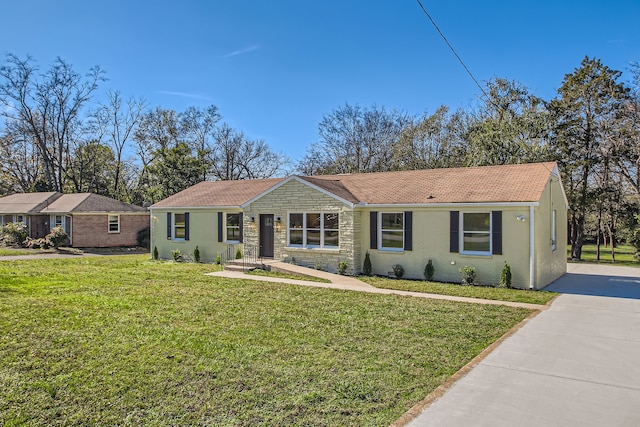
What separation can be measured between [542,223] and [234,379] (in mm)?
11994

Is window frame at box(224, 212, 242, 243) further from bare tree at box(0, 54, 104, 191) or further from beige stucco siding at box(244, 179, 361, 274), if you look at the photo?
bare tree at box(0, 54, 104, 191)

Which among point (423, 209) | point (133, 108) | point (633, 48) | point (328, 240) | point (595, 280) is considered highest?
point (133, 108)

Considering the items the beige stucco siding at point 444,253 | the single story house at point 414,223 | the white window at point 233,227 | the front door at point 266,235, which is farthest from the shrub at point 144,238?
the beige stucco siding at point 444,253

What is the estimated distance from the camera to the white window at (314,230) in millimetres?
15961

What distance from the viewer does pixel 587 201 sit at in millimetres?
23656


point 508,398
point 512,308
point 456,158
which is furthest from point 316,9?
point 456,158

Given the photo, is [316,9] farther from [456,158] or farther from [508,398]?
[456,158]

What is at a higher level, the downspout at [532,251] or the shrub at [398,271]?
the downspout at [532,251]

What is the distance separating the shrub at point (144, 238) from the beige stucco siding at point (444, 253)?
18810 mm

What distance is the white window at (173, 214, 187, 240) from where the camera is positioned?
20.8 meters

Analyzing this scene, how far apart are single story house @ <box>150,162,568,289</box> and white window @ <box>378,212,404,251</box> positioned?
0.04m

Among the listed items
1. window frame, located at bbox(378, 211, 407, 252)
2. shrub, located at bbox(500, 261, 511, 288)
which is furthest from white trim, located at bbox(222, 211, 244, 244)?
shrub, located at bbox(500, 261, 511, 288)

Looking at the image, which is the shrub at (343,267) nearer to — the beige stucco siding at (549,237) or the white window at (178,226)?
the beige stucco siding at (549,237)

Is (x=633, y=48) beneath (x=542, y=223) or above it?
above
